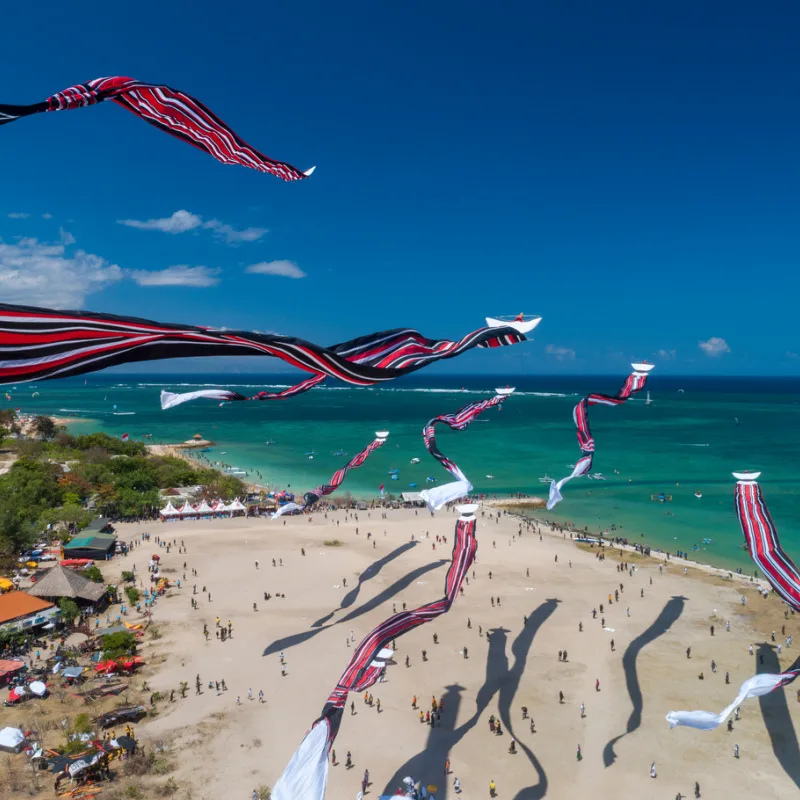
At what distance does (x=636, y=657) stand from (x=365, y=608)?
10.7 meters

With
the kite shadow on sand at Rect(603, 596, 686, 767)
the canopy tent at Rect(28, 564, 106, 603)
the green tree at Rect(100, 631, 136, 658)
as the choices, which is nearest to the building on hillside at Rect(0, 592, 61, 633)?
the canopy tent at Rect(28, 564, 106, 603)

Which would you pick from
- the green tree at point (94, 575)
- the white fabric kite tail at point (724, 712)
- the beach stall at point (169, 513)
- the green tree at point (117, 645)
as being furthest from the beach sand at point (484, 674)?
the white fabric kite tail at point (724, 712)

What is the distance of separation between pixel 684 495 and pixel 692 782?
40.2m

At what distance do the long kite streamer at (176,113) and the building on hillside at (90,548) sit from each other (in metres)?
31.1

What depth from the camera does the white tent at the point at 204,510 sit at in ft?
139

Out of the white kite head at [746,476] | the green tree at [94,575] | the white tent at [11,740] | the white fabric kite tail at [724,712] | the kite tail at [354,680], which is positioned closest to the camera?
the kite tail at [354,680]

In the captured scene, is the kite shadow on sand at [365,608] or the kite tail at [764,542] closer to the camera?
the kite tail at [764,542]

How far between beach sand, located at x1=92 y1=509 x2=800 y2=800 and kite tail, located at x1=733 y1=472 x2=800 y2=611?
8947 mm

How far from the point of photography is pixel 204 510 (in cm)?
4234

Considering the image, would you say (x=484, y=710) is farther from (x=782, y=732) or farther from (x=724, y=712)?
(x=724, y=712)

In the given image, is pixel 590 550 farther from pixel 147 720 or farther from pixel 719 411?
pixel 719 411

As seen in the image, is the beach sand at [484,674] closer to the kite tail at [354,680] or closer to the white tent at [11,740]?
the white tent at [11,740]

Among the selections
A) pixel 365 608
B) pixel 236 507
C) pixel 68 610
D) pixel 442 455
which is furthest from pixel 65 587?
pixel 442 455

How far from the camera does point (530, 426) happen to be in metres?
107
